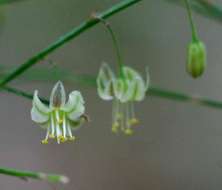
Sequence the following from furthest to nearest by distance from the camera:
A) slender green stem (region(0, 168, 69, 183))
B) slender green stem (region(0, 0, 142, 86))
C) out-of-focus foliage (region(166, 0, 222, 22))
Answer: out-of-focus foliage (region(166, 0, 222, 22)) → slender green stem (region(0, 0, 142, 86)) → slender green stem (region(0, 168, 69, 183))

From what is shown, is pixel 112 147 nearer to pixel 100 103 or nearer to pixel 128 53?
pixel 100 103

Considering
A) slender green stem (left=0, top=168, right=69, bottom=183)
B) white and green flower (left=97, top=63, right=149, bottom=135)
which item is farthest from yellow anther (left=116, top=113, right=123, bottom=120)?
slender green stem (left=0, top=168, right=69, bottom=183)

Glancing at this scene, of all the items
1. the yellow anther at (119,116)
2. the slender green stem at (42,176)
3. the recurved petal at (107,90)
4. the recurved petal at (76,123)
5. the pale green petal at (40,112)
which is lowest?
the slender green stem at (42,176)

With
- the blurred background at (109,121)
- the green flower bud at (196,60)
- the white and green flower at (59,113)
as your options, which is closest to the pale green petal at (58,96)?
the white and green flower at (59,113)

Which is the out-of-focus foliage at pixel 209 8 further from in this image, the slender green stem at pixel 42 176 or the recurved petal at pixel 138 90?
the slender green stem at pixel 42 176

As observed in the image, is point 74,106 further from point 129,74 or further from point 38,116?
point 129,74

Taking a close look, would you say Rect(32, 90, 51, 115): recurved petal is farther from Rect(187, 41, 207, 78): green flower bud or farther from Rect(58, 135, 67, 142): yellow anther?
Rect(187, 41, 207, 78): green flower bud
